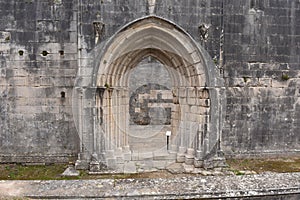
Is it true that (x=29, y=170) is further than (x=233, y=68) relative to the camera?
No

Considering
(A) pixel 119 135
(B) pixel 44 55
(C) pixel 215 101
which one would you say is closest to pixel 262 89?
(C) pixel 215 101

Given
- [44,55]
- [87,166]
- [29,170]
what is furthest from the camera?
[44,55]

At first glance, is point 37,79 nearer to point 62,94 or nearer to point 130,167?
point 62,94

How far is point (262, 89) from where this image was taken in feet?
23.7

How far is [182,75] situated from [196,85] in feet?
2.05

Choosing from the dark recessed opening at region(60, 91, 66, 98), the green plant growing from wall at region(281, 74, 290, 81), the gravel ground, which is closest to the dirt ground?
the gravel ground

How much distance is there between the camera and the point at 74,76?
22.8 feet

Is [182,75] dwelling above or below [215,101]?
above

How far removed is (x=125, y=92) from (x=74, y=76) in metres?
1.47

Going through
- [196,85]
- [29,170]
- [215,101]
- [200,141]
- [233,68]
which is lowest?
[29,170]

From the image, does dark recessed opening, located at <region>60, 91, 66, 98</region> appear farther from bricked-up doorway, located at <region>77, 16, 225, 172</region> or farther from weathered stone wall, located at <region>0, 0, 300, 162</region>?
bricked-up doorway, located at <region>77, 16, 225, 172</region>

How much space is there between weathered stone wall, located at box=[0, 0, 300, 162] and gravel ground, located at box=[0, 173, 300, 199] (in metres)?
2.48

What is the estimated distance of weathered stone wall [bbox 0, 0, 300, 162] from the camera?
22.2ft

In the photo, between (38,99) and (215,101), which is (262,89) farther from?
(38,99)
